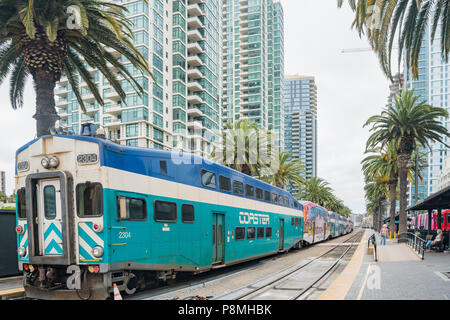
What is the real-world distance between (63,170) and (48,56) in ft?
22.7

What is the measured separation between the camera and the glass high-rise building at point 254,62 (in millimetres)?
122125

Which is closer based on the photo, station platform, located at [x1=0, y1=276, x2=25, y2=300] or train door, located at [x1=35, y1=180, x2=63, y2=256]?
train door, located at [x1=35, y1=180, x2=63, y2=256]

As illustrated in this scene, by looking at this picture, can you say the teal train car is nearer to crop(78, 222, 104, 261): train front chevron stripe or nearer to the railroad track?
crop(78, 222, 104, 261): train front chevron stripe

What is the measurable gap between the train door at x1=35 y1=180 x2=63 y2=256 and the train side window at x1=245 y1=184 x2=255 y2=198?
31.6ft

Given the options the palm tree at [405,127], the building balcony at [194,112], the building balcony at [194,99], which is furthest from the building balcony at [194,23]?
the palm tree at [405,127]

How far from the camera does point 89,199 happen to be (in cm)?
951

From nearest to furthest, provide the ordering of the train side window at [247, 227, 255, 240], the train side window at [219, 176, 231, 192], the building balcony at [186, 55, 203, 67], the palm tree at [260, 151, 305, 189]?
the train side window at [219, 176, 231, 192]
the train side window at [247, 227, 255, 240]
the palm tree at [260, 151, 305, 189]
the building balcony at [186, 55, 203, 67]

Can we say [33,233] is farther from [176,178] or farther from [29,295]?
[176,178]

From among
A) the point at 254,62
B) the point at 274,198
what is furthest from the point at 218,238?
the point at 254,62

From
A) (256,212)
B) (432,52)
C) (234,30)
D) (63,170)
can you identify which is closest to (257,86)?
(234,30)

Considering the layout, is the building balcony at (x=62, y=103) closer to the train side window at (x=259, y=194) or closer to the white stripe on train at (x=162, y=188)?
the train side window at (x=259, y=194)

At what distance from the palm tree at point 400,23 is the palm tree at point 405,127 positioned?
18.1 metres

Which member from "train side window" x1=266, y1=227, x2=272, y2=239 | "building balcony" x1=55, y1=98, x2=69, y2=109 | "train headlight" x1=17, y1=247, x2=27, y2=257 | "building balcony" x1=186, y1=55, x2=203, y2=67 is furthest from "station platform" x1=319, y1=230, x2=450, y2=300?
"building balcony" x1=55, y1=98, x2=69, y2=109

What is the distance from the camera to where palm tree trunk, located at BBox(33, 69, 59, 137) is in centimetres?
1440
